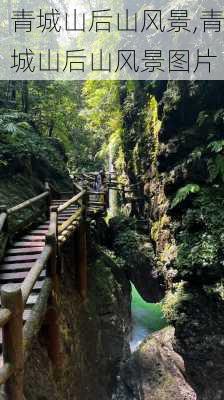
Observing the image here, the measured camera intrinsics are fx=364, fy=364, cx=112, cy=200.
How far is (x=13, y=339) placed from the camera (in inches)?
128

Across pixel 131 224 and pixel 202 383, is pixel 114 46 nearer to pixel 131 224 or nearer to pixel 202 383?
pixel 131 224

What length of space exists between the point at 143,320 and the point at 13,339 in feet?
41.7

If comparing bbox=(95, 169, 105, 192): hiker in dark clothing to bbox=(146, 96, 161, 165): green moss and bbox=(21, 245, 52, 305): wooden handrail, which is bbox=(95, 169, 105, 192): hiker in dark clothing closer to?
bbox=(146, 96, 161, 165): green moss

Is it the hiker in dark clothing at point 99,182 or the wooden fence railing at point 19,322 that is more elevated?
the hiker in dark clothing at point 99,182

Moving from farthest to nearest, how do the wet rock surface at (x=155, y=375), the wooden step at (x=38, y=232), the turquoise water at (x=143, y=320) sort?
the turquoise water at (x=143, y=320), the wet rock surface at (x=155, y=375), the wooden step at (x=38, y=232)

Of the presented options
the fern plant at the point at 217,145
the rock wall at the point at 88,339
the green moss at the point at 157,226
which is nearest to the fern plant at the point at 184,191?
the fern plant at the point at 217,145

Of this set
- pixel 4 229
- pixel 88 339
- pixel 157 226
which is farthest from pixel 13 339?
pixel 157 226

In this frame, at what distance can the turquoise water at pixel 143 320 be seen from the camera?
13797 mm

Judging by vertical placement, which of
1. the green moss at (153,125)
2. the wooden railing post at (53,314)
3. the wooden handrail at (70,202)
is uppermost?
the green moss at (153,125)

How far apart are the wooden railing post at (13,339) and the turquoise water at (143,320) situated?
10.3 metres

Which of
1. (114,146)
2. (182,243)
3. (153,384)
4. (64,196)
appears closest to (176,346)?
(153,384)

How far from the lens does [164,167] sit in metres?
12.8

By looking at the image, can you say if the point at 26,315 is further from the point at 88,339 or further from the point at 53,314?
the point at 88,339

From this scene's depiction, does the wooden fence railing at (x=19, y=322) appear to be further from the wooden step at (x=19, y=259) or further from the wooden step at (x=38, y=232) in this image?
the wooden step at (x=38, y=232)
